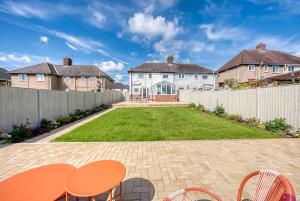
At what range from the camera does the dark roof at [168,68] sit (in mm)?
33125

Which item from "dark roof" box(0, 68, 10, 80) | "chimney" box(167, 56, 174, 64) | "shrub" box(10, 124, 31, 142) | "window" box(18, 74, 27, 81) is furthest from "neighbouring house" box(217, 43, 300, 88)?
"dark roof" box(0, 68, 10, 80)

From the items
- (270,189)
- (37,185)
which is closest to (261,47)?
(270,189)

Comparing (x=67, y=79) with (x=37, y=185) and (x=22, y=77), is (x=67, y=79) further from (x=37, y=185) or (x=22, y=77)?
(x=37, y=185)

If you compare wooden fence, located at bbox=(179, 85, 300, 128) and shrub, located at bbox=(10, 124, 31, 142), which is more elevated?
wooden fence, located at bbox=(179, 85, 300, 128)

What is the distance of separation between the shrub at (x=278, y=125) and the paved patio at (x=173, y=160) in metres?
1.37

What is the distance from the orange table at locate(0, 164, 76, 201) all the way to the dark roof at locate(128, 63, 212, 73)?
3093 cm

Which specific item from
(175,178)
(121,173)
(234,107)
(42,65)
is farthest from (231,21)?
(42,65)

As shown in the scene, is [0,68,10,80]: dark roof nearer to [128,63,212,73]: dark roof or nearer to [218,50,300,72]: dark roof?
[128,63,212,73]: dark roof

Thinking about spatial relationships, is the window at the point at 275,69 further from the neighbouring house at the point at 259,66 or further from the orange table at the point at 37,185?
the orange table at the point at 37,185

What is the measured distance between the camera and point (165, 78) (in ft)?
110

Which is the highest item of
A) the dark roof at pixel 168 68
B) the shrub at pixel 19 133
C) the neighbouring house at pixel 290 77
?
the dark roof at pixel 168 68

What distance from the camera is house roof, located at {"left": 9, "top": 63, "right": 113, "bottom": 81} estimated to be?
29.8 m

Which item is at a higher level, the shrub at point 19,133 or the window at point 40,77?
the window at point 40,77

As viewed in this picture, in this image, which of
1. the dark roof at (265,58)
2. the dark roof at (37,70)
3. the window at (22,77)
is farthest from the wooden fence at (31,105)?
the dark roof at (265,58)
